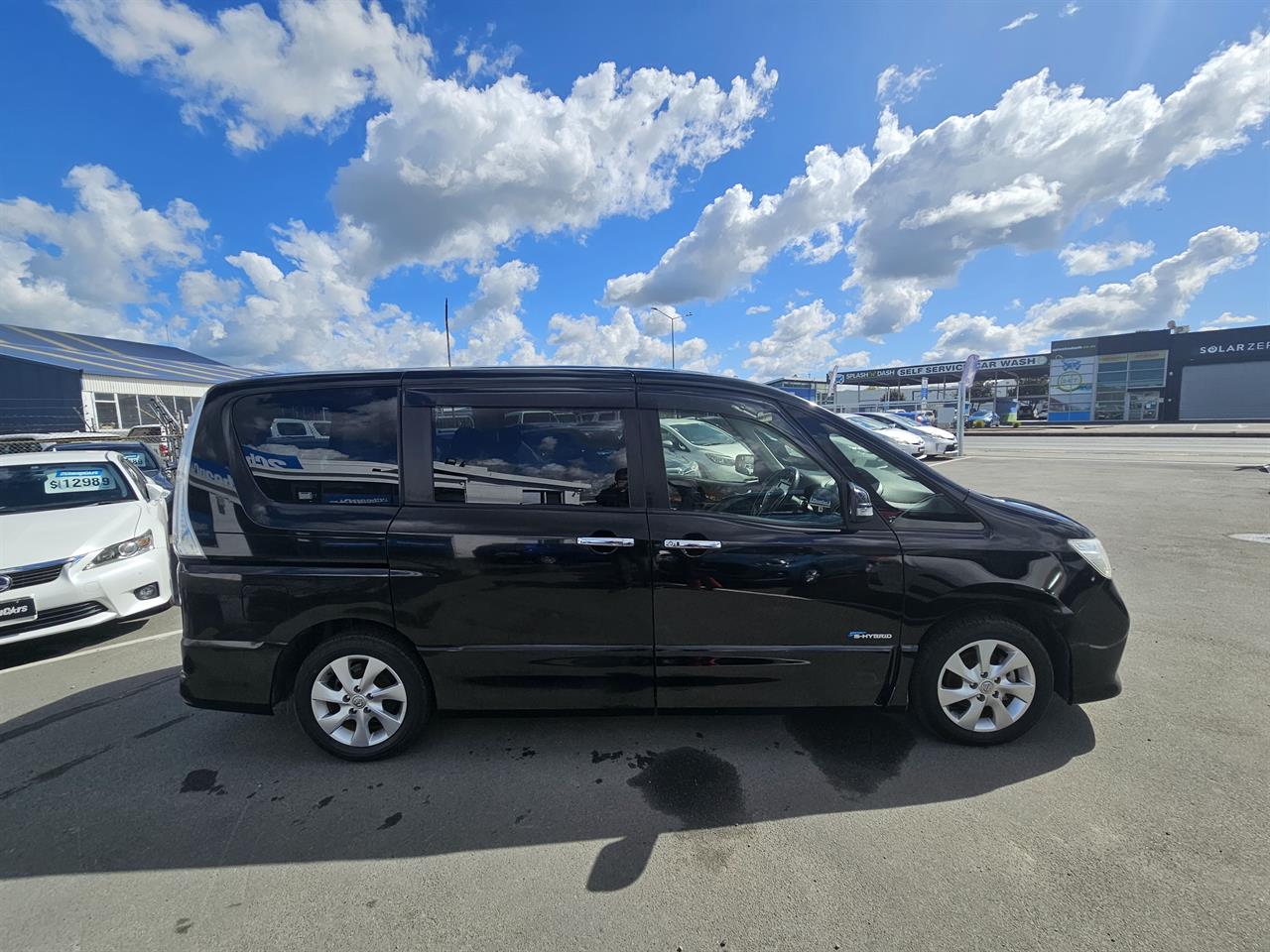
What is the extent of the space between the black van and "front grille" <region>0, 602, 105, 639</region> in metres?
2.26

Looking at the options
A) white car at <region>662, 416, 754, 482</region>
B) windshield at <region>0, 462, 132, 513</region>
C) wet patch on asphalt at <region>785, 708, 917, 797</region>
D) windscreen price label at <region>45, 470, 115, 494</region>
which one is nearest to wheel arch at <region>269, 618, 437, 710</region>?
white car at <region>662, 416, 754, 482</region>

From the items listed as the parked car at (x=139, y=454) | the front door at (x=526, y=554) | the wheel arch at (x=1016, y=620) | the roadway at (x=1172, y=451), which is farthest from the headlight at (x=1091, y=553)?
the roadway at (x=1172, y=451)

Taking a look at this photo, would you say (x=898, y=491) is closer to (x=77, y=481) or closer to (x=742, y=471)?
(x=742, y=471)

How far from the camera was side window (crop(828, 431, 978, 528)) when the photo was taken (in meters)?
2.79

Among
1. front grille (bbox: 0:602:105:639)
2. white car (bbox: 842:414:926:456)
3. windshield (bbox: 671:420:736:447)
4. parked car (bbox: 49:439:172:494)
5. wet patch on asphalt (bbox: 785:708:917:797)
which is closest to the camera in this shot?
wet patch on asphalt (bbox: 785:708:917:797)

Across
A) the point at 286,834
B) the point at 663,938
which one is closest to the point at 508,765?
the point at 286,834

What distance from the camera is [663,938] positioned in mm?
1862

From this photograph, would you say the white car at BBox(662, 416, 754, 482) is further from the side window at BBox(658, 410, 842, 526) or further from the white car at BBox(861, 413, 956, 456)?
the white car at BBox(861, 413, 956, 456)

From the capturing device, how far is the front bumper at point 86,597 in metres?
3.96

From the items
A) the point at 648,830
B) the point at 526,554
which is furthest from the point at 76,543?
the point at 648,830

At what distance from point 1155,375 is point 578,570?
176ft

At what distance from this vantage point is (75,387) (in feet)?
86.9

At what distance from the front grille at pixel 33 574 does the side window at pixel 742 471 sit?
4.74 m

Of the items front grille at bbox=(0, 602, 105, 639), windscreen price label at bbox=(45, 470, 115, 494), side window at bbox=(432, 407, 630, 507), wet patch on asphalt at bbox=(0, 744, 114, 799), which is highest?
side window at bbox=(432, 407, 630, 507)
